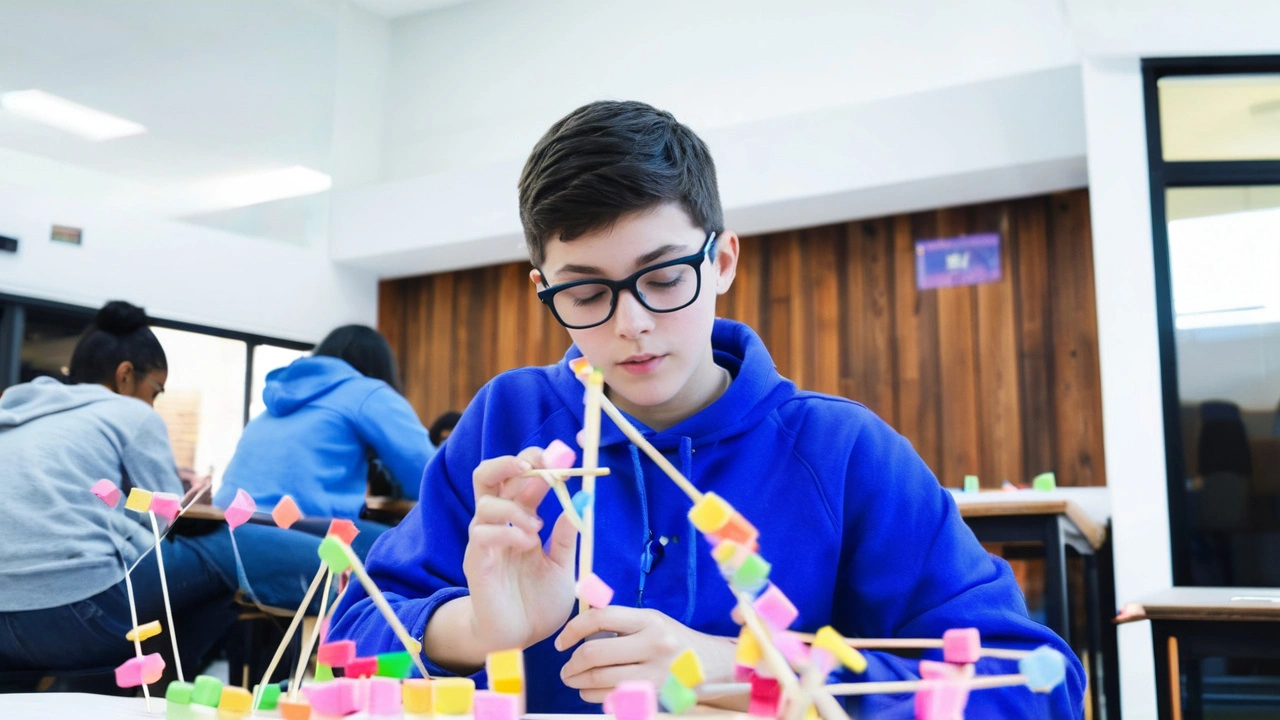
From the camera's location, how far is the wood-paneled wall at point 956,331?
182 inches

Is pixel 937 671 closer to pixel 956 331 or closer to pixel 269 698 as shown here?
pixel 269 698

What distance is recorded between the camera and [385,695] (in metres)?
0.60

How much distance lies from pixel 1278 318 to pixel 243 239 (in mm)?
5345

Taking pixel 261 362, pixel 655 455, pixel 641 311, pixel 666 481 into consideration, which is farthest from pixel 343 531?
pixel 261 362

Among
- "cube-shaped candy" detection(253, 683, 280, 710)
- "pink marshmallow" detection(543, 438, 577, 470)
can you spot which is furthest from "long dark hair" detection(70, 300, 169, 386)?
"pink marshmallow" detection(543, 438, 577, 470)

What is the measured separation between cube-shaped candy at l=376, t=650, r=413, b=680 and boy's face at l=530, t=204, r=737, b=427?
0.35 m

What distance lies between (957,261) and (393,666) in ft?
15.2

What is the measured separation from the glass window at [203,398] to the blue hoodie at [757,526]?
5.10 m

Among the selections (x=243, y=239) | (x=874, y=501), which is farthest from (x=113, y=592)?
(x=243, y=239)

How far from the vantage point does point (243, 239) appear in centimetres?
610

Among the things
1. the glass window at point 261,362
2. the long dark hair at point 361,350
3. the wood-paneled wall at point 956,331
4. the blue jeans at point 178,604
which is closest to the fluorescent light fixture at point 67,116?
the glass window at point 261,362

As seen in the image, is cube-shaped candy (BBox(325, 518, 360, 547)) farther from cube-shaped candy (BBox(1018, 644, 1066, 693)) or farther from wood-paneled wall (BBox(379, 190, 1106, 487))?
wood-paneled wall (BBox(379, 190, 1106, 487))

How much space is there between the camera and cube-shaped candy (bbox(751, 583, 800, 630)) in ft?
1.39

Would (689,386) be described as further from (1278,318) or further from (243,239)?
(243,239)
